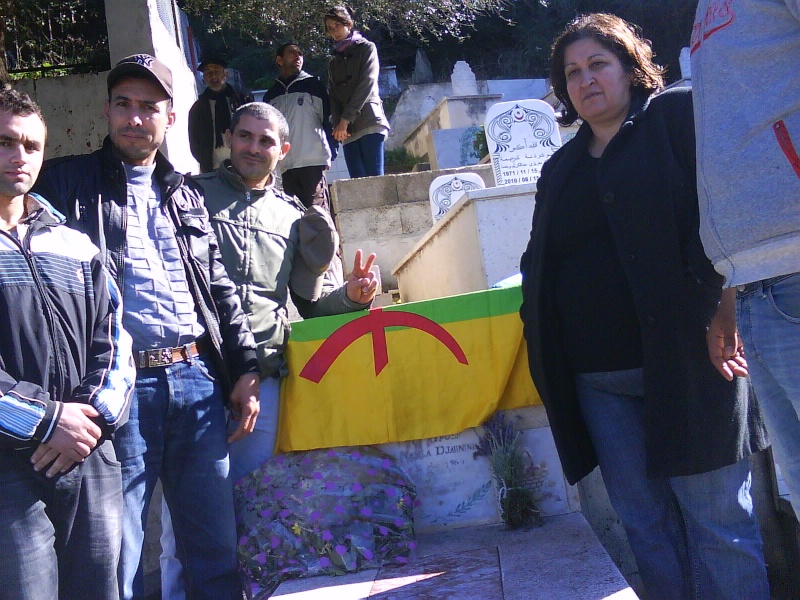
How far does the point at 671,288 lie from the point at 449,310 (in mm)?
1155

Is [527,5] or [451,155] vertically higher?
[527,5]

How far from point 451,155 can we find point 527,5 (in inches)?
408

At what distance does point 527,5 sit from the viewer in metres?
20.8

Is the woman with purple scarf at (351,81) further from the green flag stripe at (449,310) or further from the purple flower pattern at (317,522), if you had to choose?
the purple flower pattern at (317,522)

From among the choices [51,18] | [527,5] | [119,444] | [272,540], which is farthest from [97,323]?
[527,5]

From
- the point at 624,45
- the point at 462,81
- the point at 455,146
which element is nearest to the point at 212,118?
the point at 624,45

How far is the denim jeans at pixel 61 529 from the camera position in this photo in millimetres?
1979

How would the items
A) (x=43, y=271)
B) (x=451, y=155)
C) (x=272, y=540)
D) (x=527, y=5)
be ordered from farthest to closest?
1. (x=527, y=5)
2. (x=451, y=155)
3. (x=272, y=540)
4. (x=43, y=271)

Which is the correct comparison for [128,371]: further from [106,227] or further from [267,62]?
[267,62]

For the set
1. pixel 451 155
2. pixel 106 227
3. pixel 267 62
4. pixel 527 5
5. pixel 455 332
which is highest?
pixel 527 5

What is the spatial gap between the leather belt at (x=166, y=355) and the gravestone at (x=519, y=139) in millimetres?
3633

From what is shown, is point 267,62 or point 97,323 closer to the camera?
point 97,323

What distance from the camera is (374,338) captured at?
3.28 meters

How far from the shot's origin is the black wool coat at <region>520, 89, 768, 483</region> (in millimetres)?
2281
